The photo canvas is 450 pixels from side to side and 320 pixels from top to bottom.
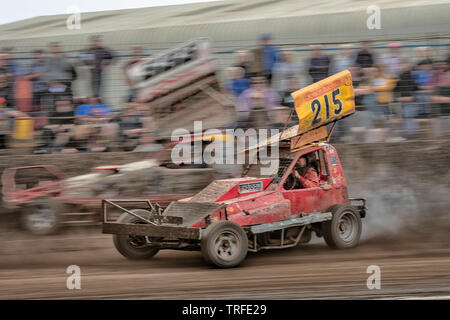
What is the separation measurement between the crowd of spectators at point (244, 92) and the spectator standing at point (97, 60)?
Answer: 17 millimetres

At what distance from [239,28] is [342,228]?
18.0 ft

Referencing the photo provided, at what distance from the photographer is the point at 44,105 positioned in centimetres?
1032

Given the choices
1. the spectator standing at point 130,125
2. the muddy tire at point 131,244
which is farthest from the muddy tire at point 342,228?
the spectator standing at point 130,125

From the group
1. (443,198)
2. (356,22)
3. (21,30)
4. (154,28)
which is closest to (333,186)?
(443,198)

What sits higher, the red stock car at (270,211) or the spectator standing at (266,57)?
the spectator standing at (266,57)

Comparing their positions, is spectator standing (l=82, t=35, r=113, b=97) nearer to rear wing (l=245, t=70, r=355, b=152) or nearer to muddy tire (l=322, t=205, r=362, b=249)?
rear wing (l=245, t=70, r=355, b=152)

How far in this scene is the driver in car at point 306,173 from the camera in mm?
8172

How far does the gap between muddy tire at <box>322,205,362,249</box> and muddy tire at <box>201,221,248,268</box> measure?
1.41m

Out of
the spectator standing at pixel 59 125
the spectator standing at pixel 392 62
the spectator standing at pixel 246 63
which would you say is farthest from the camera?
the spectator standing at pixel 246 63

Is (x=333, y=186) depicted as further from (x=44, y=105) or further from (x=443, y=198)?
Result: (x=44, y=105)

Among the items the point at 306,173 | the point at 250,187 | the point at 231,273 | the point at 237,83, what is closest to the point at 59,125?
the point at 237,83
